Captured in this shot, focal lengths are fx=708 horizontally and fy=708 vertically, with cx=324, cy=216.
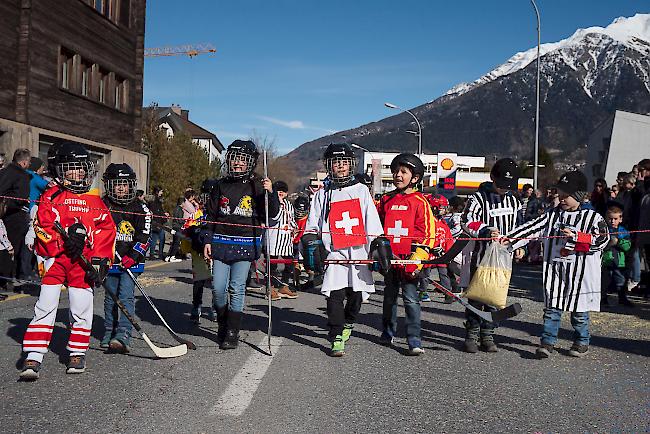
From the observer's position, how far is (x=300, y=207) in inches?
533

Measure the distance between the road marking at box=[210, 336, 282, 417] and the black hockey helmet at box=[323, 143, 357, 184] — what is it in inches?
72.8

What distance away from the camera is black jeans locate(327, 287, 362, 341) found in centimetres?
698

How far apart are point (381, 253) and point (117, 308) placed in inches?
105

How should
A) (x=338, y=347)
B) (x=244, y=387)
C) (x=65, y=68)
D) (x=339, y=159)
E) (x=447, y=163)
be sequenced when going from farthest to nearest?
(x=447, y=163) → (x=65, y=68) → (x=339, y=159) → (x=338, y=347) → (x=244, y=387)

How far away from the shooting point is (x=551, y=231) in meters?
7.28

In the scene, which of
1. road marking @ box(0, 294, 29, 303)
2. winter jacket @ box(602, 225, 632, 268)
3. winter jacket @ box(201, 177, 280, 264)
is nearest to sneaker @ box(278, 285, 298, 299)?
road marking @ box(0, 294, 29, 303)

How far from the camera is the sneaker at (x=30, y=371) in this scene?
18.2ft

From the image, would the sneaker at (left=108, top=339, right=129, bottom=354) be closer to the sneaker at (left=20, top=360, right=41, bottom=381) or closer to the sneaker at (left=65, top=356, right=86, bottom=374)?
the sneaker at (left=65, top=356, right=86, bottom=374)

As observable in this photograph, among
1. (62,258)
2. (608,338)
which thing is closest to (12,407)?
(62,258)

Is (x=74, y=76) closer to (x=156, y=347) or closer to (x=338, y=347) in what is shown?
(x=156, y=347)

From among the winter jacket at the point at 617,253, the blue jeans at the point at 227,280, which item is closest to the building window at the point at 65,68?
the winter jacket at the point at 617,253

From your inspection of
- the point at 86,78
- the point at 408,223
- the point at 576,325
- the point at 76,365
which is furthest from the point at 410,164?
the point at 86,78

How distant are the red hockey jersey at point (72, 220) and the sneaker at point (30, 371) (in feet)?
2.89

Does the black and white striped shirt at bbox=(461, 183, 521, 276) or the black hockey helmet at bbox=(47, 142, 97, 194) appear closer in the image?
the black hockey helmet at bbox=(47, 142, 97, 194)
